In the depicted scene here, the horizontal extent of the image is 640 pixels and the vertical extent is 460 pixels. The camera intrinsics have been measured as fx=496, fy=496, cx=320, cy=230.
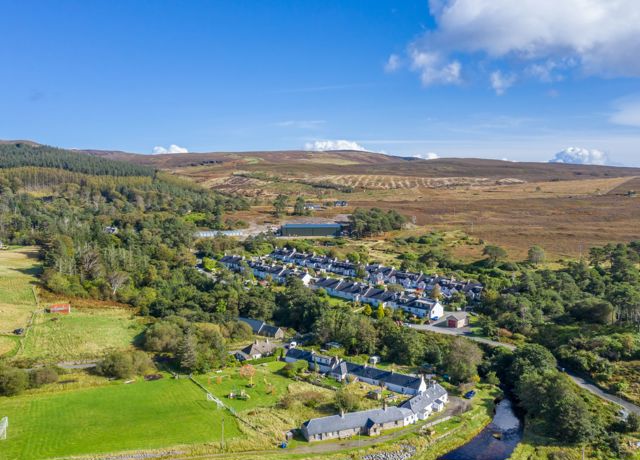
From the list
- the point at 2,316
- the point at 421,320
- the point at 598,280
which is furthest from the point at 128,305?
the point at 598,280

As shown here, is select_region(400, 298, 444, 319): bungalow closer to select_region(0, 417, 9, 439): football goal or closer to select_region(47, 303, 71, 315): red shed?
select_region(47, 303, 71, 315): red shed

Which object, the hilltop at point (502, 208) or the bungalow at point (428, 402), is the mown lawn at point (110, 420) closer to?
the bungalow at point (428, 402)

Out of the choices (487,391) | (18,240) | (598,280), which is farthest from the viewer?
(18,240)

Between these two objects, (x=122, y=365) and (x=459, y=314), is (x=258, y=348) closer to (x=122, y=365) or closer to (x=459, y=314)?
(x=122, y=365)

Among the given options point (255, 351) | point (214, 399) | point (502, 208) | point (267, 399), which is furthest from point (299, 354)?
point (502, 208)

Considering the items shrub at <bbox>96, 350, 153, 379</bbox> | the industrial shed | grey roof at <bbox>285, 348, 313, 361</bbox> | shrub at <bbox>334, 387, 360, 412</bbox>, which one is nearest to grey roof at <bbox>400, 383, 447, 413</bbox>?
shrub at <bbox>334, 387, 360, 412</bbox>

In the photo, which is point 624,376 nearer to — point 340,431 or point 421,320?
point 421,320
